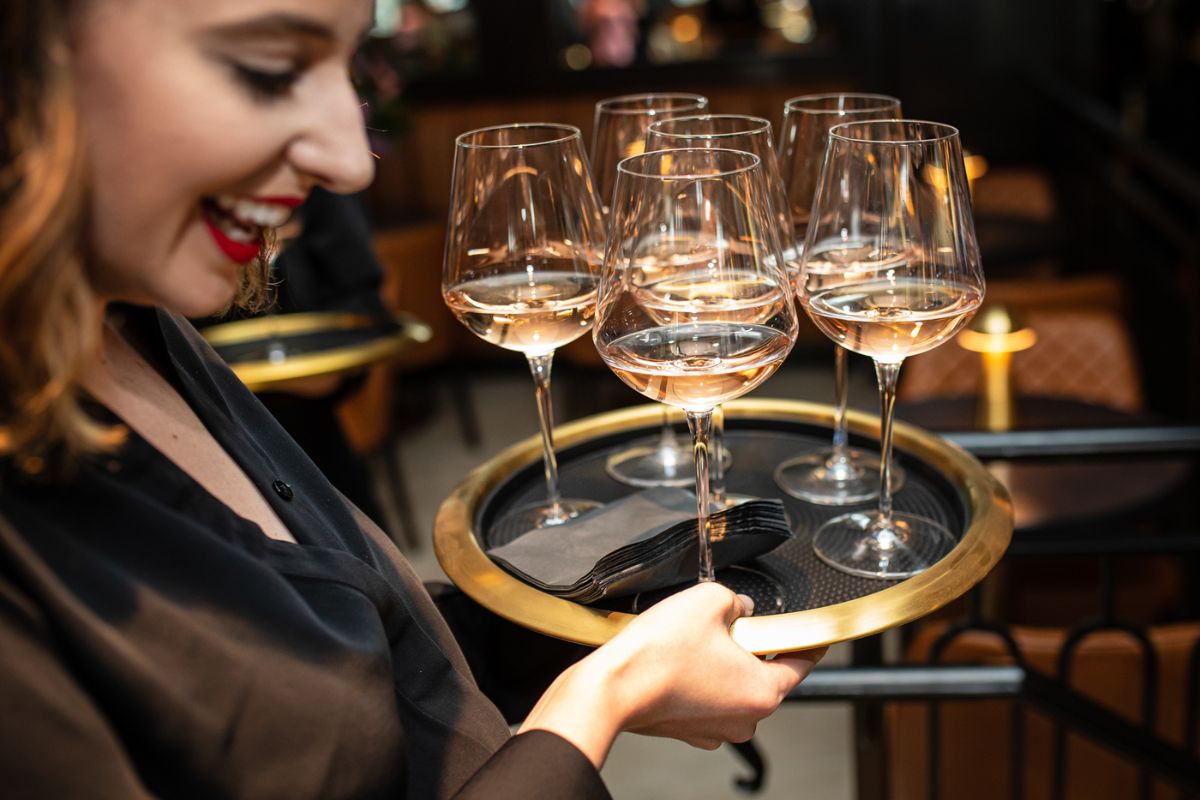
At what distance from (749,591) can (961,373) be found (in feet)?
7.14

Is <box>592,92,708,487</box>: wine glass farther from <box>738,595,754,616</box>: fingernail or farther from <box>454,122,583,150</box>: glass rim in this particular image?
<box>738,595,754,616</box>: fingernail

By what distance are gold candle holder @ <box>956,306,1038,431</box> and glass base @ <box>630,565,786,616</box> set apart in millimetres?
1383

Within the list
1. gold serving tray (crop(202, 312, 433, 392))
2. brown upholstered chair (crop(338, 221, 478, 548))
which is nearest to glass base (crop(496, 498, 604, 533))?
gold serving tray (crop(202, 312, 433, 392))

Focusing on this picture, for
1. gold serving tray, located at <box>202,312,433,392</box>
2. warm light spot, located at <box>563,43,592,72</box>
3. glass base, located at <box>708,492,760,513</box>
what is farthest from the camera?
warm light spot, located at <box>563,43,592,72</box>

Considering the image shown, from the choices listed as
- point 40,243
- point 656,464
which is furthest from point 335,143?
point 656,464

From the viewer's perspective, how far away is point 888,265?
1.04 metres

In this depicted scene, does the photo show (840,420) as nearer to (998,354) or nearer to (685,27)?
(998,354)

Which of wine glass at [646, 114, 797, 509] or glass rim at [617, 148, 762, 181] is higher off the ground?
glass rim at [617, 148, 762, 181]

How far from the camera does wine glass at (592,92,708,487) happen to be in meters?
1.26

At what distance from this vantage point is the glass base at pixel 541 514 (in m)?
1.14

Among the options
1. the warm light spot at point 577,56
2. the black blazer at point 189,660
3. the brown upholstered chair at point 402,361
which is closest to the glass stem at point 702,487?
the black blazer at point 189,660

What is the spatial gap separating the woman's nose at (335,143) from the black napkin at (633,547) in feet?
1.21

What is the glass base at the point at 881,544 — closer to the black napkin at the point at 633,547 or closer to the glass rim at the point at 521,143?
the black napkin at the point at 633,547

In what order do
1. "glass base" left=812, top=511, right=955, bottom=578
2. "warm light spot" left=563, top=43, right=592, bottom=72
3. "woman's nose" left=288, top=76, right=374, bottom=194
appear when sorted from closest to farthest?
1. "woman's nose" left=288, top=76, right=374, bottom=194
2. "glass base" left=812, top=511, right=955, bottom=578
3. "warm light spot" left=563, top=43, right=592, bottom=72
